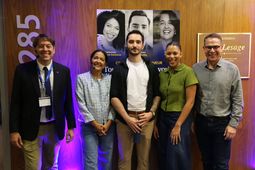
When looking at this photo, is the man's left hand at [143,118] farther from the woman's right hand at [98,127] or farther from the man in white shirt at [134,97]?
the woman's right hand at [98,127]

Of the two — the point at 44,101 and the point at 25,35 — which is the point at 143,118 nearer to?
the point at 44,101

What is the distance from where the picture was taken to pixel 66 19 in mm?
2781

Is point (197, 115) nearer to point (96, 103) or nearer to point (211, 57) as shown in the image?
point (211, 57)

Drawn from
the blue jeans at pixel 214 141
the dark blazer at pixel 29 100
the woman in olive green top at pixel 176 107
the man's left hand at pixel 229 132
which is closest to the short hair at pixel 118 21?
the woman in olive green top at pixel 176 107

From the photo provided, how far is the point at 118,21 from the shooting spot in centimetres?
282

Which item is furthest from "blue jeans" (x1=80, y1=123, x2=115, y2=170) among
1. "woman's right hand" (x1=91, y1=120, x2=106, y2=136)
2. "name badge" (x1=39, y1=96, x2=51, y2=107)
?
"name badge" (x1=39, y1=96, x2=51, y2=107)

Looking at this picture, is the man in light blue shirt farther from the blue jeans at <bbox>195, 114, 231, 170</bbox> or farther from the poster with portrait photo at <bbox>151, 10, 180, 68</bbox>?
the poster with portrait photo at <bbox>151, 10, 180, 68</bbox>

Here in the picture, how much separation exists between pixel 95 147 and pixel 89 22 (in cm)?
128

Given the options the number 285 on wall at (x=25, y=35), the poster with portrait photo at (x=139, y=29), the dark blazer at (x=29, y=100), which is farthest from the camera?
the poster with portrait photo at (x=139, y=29)

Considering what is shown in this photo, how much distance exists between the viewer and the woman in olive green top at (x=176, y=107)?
2.45 m

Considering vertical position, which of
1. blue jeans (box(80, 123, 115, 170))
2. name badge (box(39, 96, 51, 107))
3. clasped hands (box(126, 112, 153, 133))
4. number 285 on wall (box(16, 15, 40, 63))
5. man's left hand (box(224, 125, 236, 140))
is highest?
number 285 on wall (box(16, 15, 40, 63))

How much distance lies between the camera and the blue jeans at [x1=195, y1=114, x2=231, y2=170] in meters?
2.46

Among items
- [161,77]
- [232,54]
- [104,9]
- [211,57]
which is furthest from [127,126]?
[232,54]

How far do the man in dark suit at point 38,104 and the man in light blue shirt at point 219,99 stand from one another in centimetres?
129
